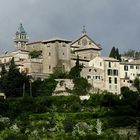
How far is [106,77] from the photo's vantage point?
80.2m

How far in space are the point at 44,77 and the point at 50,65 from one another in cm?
416

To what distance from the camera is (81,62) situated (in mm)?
84375

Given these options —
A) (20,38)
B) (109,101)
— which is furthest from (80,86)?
(20,38)

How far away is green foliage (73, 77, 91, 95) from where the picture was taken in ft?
244

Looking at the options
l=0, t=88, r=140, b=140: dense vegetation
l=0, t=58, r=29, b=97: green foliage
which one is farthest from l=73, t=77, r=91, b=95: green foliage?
l=0, t=88, r=140, b=140: dense vegetation

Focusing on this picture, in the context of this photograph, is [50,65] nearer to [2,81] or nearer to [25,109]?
[2,81]

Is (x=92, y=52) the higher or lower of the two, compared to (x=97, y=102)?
higher

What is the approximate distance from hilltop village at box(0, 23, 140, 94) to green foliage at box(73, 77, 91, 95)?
97 centimetres

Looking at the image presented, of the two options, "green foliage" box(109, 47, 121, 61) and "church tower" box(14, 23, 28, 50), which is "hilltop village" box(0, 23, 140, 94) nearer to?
"green foliage" box(109, 47, 121, 61)

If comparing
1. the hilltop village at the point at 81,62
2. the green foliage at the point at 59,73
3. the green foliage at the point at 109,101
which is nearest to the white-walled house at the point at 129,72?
the hilltop village at the point at 81,62

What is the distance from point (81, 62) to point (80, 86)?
971cm

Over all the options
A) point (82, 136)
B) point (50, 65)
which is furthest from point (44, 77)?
point (82, 136)

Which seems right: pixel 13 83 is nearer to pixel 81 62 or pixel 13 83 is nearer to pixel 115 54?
pixel 81 62

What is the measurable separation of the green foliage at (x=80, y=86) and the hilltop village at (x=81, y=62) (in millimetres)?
973
